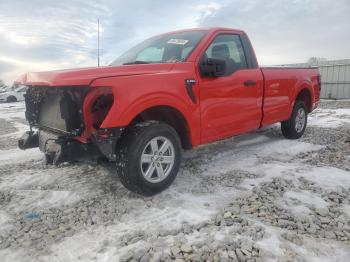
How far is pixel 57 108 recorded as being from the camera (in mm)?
3488

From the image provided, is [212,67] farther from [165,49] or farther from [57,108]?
[57,108]

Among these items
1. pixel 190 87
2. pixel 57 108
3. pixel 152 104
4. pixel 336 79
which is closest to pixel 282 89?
pixel 190 87

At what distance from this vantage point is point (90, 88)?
124 inches

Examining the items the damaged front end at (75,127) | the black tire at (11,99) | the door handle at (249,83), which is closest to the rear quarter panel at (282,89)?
the door handle at (249,83)

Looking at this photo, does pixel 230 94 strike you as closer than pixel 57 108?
No

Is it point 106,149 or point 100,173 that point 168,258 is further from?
point 100,173

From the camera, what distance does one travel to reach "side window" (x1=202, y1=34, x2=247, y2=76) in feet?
13.9

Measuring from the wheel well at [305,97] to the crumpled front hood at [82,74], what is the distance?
366 cm

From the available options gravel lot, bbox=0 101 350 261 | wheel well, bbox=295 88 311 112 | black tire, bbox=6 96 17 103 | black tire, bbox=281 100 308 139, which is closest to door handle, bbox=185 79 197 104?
gravel lot, bbox=0 101 350 261

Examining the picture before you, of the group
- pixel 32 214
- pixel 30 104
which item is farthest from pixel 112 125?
pixel 30 104

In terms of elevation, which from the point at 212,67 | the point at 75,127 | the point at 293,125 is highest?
the point at 212,67

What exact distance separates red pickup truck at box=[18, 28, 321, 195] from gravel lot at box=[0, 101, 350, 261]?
0.42 metres

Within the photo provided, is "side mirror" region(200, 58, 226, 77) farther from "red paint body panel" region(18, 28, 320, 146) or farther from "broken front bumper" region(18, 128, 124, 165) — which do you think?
"broken front bumper" region(18, 128, 124, 165)

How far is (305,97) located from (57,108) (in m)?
4.97
